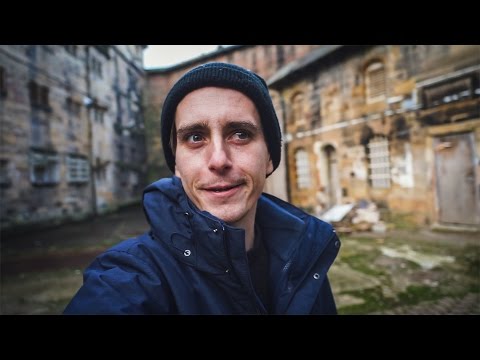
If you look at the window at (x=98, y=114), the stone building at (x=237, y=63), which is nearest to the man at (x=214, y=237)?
the stone building at (x=237, y=63)

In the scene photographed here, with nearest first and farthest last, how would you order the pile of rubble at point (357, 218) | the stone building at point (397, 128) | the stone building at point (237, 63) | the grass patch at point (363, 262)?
the grass patch at point (363, 262), the stone building at point (397, 128), the pile of rubble at point (357, 218), the stone building at point (237, 63)

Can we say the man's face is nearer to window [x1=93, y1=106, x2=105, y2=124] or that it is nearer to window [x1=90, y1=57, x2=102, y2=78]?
window [x1=93, y1=106, x2=105, y2=124]

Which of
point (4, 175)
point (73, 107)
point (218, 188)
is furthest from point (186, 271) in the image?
point (73, 107)

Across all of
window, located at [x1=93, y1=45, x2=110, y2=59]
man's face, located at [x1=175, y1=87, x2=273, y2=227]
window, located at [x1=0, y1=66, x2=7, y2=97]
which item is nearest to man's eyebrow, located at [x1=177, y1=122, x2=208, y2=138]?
man's face, located at [x1=175, y1=87, x2=273, y2=227]

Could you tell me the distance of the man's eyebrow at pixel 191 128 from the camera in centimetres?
115

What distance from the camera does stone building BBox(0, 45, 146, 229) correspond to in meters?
8.23

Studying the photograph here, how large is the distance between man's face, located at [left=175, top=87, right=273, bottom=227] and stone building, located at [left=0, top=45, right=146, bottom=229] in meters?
5.86

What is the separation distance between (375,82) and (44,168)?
39.5ft

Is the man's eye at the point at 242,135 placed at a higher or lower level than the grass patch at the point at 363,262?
higher

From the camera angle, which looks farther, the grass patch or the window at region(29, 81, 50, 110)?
the window at region(29, 81, 50, 110)

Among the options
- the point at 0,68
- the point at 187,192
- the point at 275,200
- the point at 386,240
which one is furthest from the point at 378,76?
the point at 0,68

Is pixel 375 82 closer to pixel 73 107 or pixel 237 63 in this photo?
pixel 237 63

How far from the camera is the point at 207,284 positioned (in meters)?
1.06

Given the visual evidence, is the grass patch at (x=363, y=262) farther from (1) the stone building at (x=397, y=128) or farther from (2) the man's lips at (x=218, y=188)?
(2) the man's lips at (x=218, y=188)
